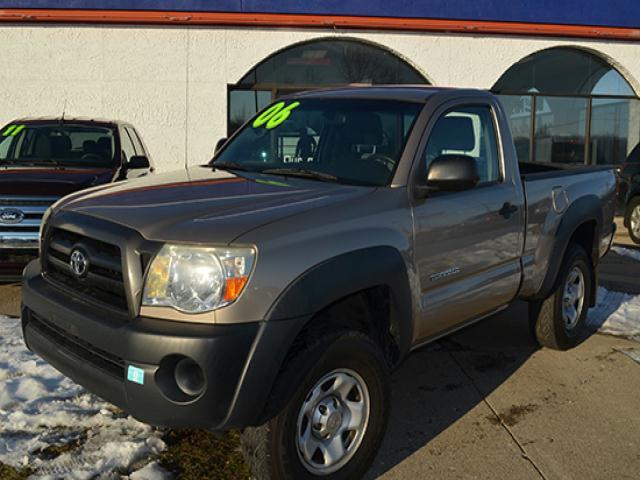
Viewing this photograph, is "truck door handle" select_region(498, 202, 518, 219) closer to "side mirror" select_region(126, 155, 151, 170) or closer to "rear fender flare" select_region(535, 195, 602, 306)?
"rear fender flare" select_region(535, 195, 602, 306)

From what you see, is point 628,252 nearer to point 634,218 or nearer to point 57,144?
point 634,218

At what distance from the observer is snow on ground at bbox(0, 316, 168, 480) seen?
2896 mm

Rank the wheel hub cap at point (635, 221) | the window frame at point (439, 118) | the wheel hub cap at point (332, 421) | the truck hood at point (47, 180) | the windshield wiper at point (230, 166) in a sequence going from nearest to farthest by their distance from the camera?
1. the wheel hub cap at point (332, 421)
2. the window frame at point (439, 118)
3. the windshield wiper at point (230, 166)
4. the truck hood at point (47, 180)
5. the wheel hub cap at point (635, 221)

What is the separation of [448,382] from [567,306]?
1356 mm

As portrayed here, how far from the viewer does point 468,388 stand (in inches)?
160

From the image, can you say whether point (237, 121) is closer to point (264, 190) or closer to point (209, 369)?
point (264, 190)

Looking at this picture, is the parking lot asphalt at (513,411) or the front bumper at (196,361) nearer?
the front bumper at (196,361)

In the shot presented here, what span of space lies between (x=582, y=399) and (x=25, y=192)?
4595 mm

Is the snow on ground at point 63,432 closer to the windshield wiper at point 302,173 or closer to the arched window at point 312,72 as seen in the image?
the windshield wiper at point 302,173

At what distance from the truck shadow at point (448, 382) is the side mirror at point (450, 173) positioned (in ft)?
4.45

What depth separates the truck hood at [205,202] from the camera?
2438mm

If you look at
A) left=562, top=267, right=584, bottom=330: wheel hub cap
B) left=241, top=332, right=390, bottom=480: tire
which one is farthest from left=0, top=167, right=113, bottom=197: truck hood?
left=562, top=267, right=584, bottom=330: wheel hub cap

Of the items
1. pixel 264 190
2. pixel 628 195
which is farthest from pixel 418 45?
pixel 264 190

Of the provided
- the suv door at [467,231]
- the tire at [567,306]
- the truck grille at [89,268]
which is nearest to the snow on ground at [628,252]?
the tire at [567,306]
